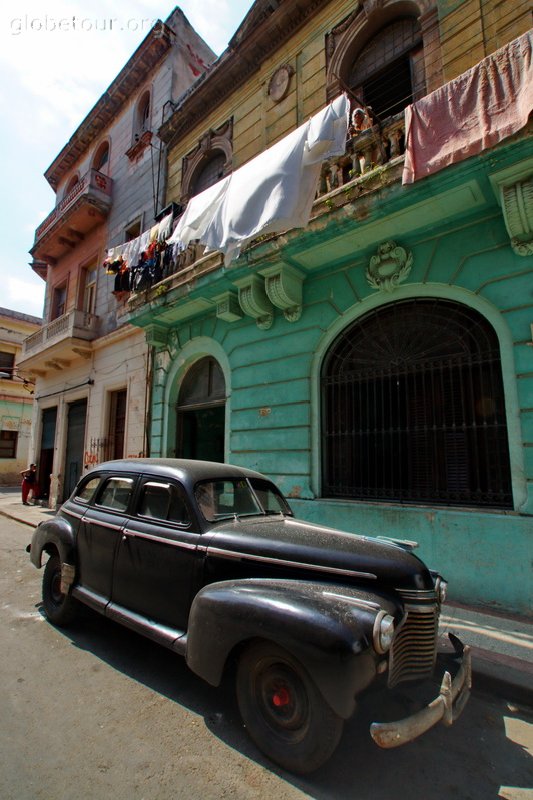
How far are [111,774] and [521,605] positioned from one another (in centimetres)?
407

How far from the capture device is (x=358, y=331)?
20.2ft

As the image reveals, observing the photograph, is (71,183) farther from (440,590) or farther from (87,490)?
(440,590)

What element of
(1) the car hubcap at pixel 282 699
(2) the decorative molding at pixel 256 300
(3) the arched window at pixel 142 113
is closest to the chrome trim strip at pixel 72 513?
(1) the car hubcap at pixel 282 699

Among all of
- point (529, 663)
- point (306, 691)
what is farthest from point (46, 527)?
point (529, 663)

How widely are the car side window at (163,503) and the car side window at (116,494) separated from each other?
226mm

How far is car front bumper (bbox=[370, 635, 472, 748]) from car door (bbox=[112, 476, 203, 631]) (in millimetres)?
1426

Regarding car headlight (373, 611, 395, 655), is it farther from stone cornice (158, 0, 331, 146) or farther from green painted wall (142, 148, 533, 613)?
stone cornice (158, 0, 331, 146)

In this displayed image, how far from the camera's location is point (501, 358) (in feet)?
15.3

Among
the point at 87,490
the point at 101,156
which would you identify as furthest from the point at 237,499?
the point at 101,156

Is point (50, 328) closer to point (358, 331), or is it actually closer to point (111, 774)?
point (358, 331)

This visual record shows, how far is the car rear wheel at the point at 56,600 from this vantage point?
3.86 metres

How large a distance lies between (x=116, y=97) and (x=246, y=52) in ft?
23.8

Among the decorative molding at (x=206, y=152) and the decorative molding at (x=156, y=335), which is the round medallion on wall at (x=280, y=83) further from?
the decorative molding at (x=156, y=335)

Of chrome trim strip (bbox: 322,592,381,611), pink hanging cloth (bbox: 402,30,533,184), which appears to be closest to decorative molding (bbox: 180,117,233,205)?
pink hanging cloth (bbox: 402,30,533,184)
